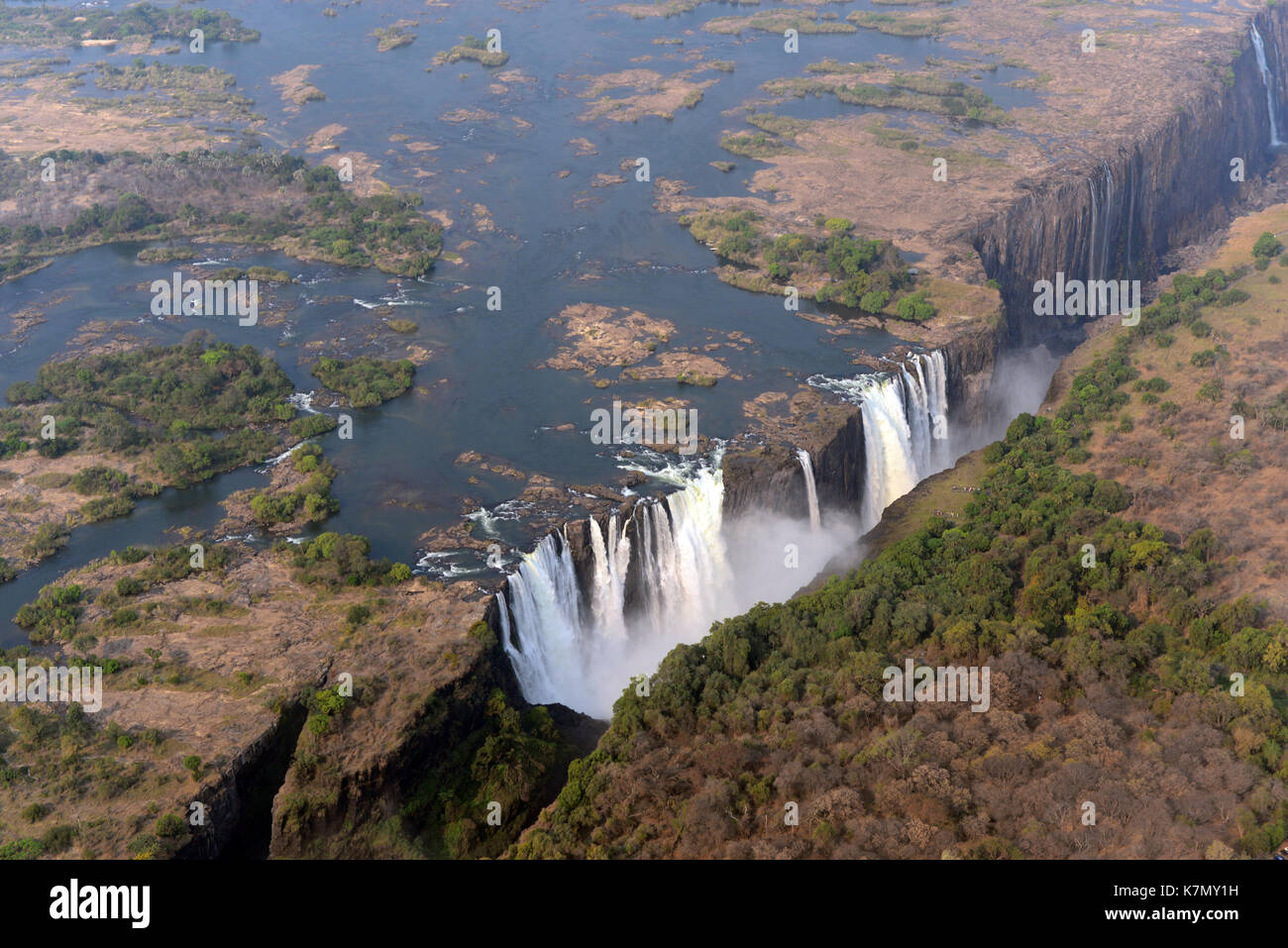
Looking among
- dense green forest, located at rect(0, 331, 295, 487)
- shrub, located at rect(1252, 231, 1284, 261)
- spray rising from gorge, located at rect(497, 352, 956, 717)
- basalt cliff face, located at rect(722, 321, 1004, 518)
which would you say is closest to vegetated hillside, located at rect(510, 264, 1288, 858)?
spray rising from gorge, located at rect(497, 352, 956, 717)

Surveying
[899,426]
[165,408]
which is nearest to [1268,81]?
[899,426]

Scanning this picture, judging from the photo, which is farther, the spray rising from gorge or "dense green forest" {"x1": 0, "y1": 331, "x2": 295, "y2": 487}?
"dense green forest" {"x1": 0, "y1": 331, "x2": 295, "y2": 487}

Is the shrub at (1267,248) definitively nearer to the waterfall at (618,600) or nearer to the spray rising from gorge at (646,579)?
the spray rising from gorge at (646,579)

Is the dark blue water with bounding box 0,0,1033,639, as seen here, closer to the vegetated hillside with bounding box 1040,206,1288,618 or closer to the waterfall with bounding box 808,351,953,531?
the waterfall with bounding box 808,351,953,531

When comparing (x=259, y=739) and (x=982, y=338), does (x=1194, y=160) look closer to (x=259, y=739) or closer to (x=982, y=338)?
(x=982, y=338)

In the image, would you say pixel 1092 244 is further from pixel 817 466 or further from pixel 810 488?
pixel 810 488

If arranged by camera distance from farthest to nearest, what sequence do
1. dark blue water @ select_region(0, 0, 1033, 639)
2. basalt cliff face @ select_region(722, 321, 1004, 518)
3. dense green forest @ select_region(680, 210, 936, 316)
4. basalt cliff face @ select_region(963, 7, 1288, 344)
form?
basalt cliff face @ select_region(963, 7, 1288, 344)
dense green forest @ select_region(680, 210, 936, 316)
dark blue water @ select_region(0, 0, 1033, 639)
basalt cliff face @ select_region(722, 321, 1004, 518)

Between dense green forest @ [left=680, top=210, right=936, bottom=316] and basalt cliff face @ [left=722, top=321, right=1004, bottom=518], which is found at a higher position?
dense green forest @ [left=680, top=210, right=936, bottom=316]
